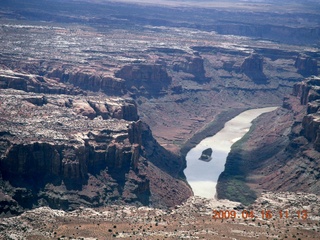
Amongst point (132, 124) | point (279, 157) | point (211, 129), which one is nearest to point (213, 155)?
point (279, 157)

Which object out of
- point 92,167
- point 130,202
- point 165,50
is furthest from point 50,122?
point 165,50

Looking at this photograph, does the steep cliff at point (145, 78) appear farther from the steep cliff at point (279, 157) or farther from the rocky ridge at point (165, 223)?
the rocky ridge at point (165, 223)

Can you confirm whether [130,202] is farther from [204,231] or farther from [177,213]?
[204,231]

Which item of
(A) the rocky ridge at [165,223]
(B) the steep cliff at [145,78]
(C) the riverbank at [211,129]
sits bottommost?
(C) the riverbank at [211,129]

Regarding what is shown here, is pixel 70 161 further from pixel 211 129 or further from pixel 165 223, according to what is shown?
pixel 211 129

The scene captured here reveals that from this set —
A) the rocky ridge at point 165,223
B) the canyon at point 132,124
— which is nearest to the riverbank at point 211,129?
the canyon at point 132,124

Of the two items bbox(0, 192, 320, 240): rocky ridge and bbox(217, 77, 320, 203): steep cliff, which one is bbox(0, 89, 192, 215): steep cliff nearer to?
bbox(0, 192, 320, 240): rocky ridge

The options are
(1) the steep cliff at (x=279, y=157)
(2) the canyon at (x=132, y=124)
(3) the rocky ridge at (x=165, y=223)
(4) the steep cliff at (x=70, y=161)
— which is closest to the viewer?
(3) the rocky ridge at (x=165, y=223)

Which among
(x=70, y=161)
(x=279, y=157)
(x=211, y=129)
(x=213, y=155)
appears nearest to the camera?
(x=70, y=161)
